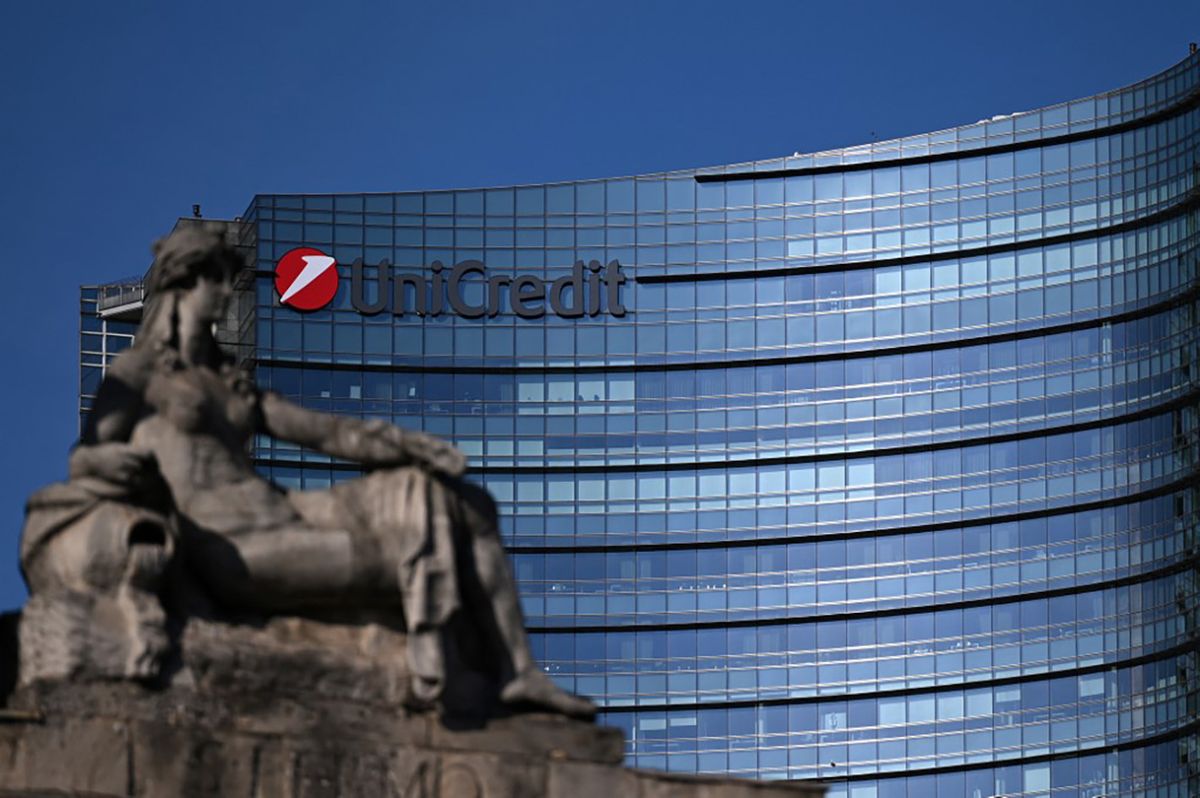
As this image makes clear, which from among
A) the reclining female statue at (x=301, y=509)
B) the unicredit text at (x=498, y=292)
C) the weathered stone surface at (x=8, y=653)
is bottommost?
the weathered stone surface at (x=8, y=653)

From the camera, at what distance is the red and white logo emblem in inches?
4301

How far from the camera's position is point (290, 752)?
23797 millimetres

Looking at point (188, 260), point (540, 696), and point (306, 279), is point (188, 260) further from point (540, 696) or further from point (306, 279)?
point (306, 279)

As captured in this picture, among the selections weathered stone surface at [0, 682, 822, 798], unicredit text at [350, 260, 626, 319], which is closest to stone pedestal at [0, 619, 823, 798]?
weathered stone surface at [0, 682, 822, 798]

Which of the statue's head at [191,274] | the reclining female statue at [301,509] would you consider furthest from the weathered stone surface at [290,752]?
the statue's head at [191,274]

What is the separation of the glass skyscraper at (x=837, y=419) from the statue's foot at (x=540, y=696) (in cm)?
7708

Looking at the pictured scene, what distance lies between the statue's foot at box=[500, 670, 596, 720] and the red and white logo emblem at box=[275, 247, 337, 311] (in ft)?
278

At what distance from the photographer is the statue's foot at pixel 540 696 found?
24.9 metres

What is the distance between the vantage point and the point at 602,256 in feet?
372

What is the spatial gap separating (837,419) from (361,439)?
84.4 m

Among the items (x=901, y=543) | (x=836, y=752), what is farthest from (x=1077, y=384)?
(x=836, y=752)

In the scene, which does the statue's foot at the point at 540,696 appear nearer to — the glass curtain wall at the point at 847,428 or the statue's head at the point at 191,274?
the statue's head at the point at 191,274

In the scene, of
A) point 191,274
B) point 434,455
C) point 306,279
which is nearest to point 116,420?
point 191,274

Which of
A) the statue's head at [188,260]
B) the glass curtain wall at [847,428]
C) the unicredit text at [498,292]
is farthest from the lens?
the unicredit text at [498,292]
